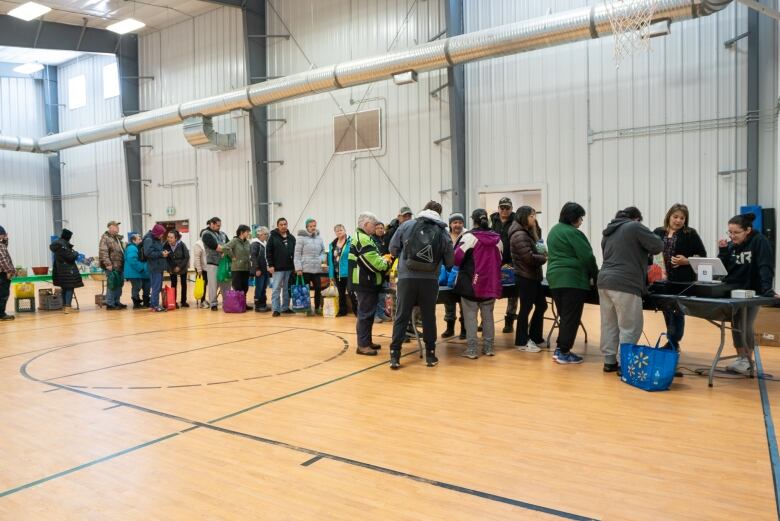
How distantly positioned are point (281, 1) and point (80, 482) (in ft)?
42.3

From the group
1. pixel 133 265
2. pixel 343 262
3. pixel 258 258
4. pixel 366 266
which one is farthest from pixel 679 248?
pixel 133 265

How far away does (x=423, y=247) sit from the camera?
4.52 m

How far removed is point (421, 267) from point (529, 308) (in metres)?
1.29

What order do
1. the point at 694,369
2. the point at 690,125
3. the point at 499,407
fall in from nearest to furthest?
the point at 499,407
the point at 694,369
the point at 690,125

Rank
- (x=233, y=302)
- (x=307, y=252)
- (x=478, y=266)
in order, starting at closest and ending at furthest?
(x=478, y=266)
(x=307, y=252)
(x=233, y=302)

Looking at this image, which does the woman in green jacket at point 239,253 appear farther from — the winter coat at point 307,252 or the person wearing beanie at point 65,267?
the person wearing beanie at point 65,267

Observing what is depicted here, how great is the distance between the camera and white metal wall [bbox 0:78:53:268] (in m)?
17.9

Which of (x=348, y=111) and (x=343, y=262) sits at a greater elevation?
(x=348, y=111)

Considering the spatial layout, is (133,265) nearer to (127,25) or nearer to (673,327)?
(127,25)

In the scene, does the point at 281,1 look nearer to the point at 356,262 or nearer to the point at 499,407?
the point at 356,262

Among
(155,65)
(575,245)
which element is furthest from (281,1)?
(575,245)

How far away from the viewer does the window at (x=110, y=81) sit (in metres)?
16.9

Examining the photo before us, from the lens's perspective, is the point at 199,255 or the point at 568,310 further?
the point at 199,255

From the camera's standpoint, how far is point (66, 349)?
6.02m
